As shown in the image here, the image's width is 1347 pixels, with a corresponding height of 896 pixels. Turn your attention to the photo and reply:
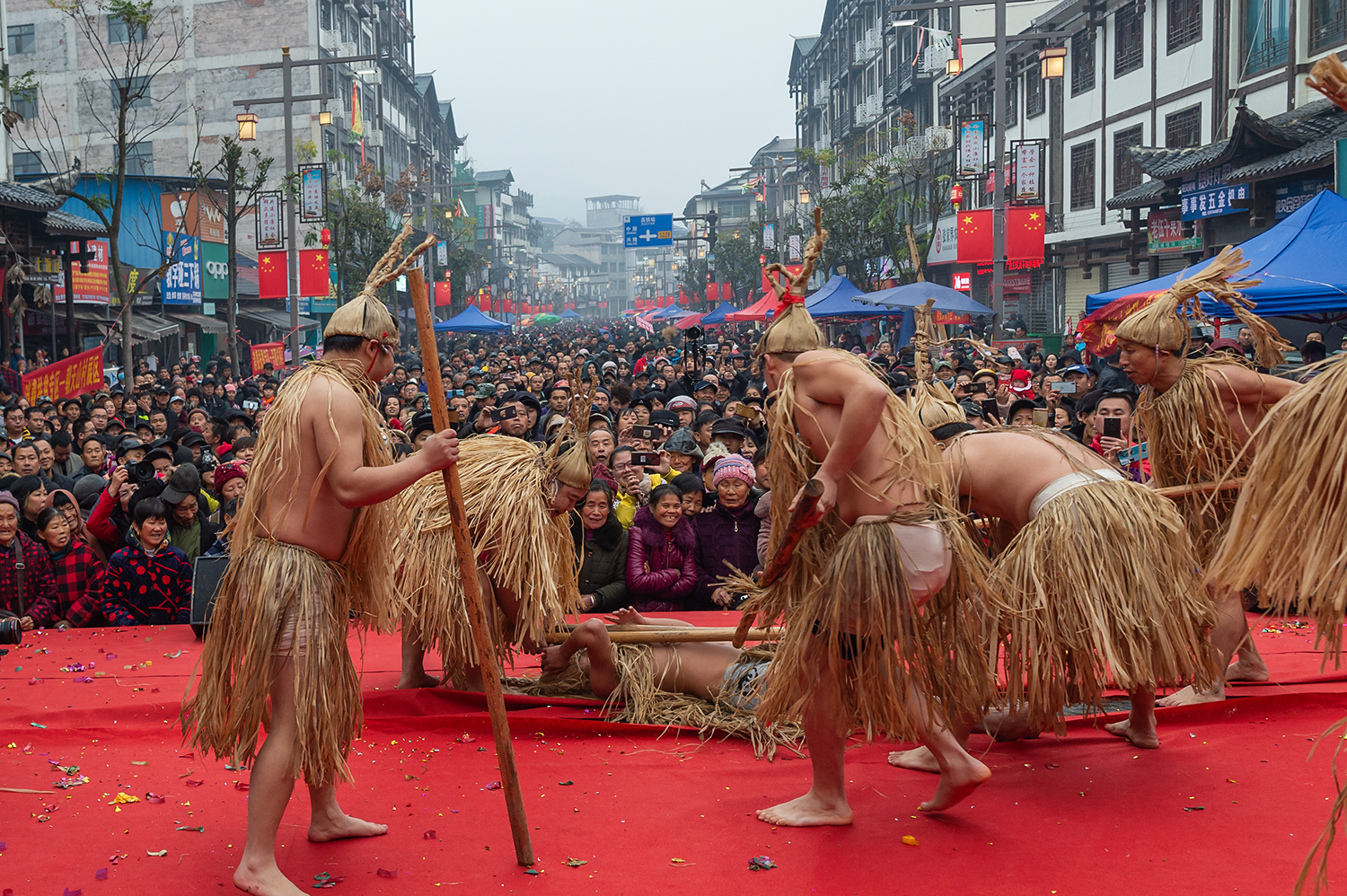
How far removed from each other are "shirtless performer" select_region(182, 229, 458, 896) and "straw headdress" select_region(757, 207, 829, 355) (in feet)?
3.77

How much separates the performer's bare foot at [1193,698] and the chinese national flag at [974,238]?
14203 mm

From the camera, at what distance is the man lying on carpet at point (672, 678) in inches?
177

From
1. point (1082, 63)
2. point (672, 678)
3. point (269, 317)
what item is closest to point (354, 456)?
point (672, 678)

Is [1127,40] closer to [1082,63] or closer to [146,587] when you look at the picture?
[1082,63]

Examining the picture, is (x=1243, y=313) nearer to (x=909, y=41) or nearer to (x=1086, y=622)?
(x=1086, y=622)

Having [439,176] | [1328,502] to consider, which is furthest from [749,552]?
[439,176]

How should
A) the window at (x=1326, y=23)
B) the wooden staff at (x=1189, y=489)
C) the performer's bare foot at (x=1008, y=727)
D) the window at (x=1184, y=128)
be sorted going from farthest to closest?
the window at (x=1184, y=128) → the window at (x=1326, y=23) → the wooden staff at (x=1189, y=489) → the performer's bare foot at (x=1008, y=727)

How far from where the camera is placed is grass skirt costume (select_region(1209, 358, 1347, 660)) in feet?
7.24

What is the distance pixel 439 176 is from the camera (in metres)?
71.6

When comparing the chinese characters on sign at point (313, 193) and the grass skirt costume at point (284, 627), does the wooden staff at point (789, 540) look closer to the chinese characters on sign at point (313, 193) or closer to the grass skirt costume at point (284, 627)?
the grass skirt costume at point (284, 627)

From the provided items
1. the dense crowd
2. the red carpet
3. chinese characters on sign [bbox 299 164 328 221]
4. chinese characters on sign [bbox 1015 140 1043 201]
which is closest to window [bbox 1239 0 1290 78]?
chinese characters on sign [bbox 1015 140 1043 201]

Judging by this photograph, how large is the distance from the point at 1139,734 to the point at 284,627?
2.90m

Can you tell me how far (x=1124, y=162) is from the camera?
77.9 ft

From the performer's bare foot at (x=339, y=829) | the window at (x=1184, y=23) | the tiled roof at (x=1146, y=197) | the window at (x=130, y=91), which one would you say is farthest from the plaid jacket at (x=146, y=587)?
the window at (x=1184, y=23)
